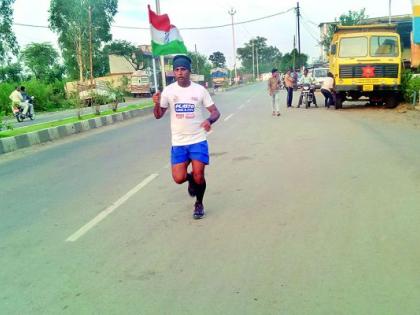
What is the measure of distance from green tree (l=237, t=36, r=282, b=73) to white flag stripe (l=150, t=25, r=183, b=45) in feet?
377

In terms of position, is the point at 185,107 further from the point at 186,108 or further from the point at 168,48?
the point at 168,48

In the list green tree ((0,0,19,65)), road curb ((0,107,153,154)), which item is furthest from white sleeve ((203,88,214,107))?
green tree ((0,0,19,65))

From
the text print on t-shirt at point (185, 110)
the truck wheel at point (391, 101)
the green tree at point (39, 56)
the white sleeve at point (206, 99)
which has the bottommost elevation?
the truck wheel at point (391, 101)

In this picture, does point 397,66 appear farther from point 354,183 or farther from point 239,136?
point 354,183

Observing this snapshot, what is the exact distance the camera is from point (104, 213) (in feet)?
18.2

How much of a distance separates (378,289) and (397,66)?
15.1m

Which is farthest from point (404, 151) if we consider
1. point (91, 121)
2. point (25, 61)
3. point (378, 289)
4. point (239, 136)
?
point (25, 61)

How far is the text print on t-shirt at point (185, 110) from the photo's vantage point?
16.5 ft

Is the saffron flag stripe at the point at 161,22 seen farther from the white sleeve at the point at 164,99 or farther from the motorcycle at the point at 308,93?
the white sleeve at the point at 164,99

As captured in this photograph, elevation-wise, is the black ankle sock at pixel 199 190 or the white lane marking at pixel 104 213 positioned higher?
the black ankle sock at pixel 199 190

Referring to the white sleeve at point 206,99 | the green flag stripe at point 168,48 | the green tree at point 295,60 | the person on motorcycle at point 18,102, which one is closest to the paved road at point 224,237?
the white sleeve at point 206,99

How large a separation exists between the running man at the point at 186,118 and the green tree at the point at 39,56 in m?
63.9

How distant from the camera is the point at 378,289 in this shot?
328 cm

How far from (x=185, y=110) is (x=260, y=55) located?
139660 millimetres
